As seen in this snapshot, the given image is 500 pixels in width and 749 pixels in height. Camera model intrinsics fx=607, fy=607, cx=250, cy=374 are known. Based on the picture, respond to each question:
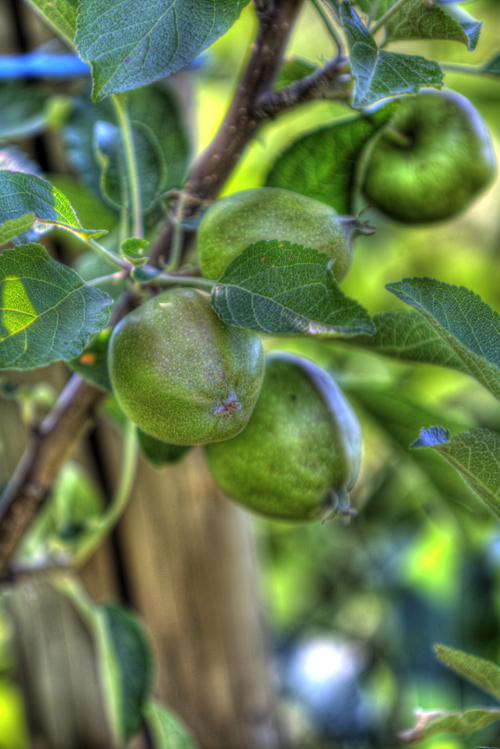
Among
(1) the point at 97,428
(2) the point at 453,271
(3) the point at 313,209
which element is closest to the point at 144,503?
(1) the point at 97,428

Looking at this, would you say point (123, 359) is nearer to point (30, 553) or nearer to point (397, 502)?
point (30, 553)

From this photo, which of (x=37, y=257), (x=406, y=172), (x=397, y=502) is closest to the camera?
(x=37, y=257)

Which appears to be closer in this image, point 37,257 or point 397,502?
point 37,257

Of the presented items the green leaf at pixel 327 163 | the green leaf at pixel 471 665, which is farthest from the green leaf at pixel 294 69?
the green leaf at pixel 471 665

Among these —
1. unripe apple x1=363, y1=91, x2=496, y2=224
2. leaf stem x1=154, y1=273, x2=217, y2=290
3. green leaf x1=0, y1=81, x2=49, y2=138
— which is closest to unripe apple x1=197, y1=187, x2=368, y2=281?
leaf stem x1=154, y1=273, x2=217, y2=290

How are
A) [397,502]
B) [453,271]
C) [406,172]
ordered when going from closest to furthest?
[406,172] → [397,502] → [453,271]

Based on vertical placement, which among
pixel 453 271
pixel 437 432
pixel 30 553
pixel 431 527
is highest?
pixel 437 432

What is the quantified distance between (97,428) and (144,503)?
13 cm

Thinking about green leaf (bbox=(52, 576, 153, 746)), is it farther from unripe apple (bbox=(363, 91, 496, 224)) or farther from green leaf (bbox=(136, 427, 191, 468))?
unripe apple (bbox=(363, 91, 496, 224))

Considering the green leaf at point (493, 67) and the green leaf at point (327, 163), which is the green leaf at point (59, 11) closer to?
A: the green leaf at point (327, 163)

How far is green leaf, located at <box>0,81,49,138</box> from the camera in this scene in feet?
2.20

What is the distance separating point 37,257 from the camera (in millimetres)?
320

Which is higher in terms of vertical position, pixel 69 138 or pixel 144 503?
pixel 69 138

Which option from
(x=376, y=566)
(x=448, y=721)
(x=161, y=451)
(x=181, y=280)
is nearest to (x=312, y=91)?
(x=181, y=280)
